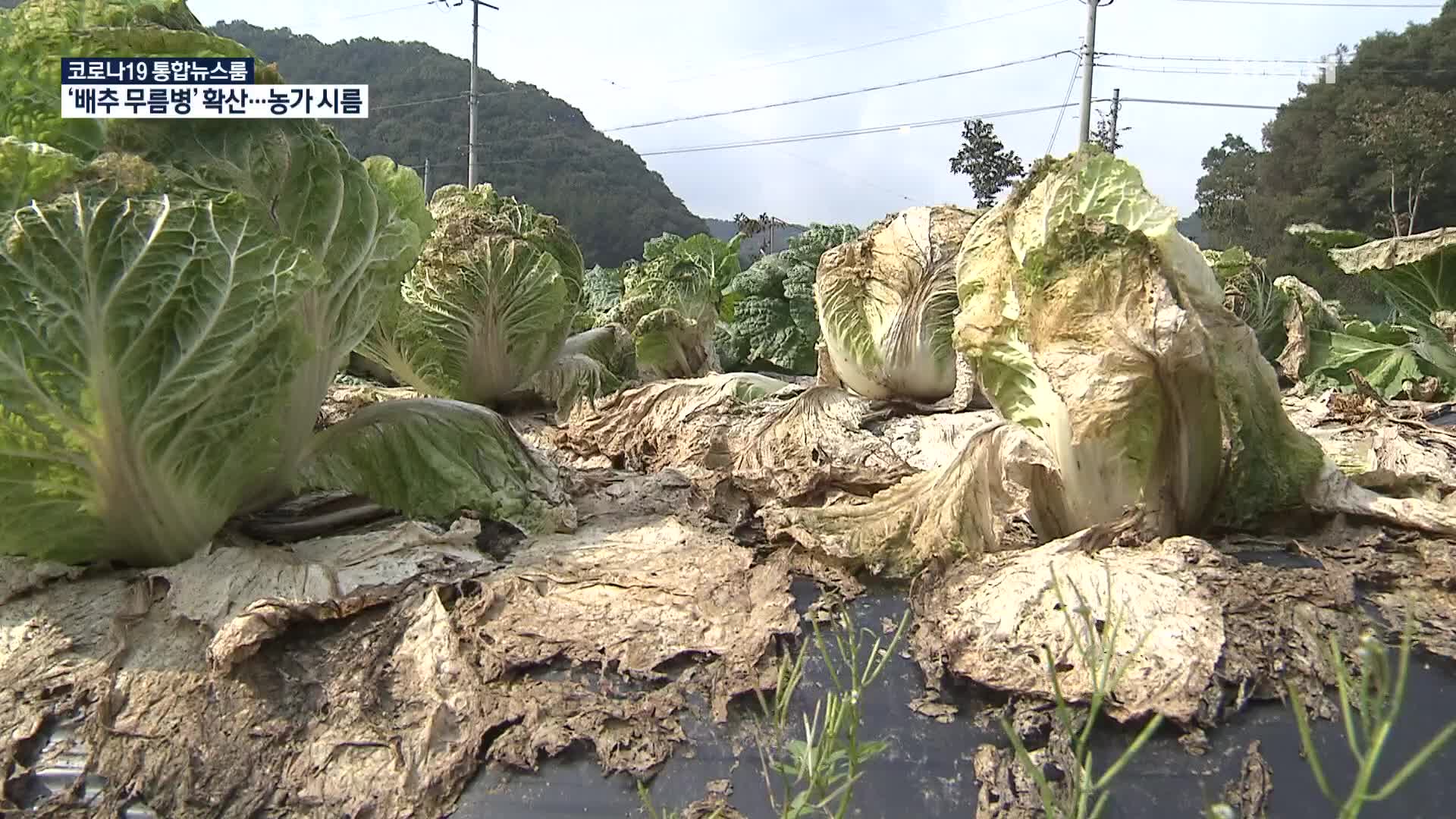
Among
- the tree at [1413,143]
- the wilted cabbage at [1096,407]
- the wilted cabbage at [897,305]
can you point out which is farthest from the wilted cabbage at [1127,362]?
the tree at [1413,143]

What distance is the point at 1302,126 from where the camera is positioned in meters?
32.3

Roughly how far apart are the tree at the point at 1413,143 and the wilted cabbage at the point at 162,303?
2634 cm

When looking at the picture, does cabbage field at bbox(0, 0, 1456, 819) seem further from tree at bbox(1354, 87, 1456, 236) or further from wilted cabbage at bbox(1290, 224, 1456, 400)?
tree at bbox(1354, 87, 1456, 236)

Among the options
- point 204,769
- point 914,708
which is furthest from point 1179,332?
point 204,769

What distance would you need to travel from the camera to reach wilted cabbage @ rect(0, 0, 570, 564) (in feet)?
6.94

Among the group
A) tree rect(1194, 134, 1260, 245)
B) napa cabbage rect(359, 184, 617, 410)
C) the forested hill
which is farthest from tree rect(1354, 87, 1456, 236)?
the forested hill

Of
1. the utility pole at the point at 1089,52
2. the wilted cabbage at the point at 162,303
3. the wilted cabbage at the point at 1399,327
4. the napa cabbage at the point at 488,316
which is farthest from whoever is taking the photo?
the utility pole at the point at 1089,52

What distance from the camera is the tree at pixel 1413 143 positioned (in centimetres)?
2289

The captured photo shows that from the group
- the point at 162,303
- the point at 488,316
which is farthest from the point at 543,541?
the point at 488,316

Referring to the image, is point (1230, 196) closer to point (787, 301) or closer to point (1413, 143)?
point (1413, 143)

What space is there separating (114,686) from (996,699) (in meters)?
1.97

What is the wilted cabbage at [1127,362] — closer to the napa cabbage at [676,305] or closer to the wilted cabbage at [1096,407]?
the wilted cabbage at [1096,407]
